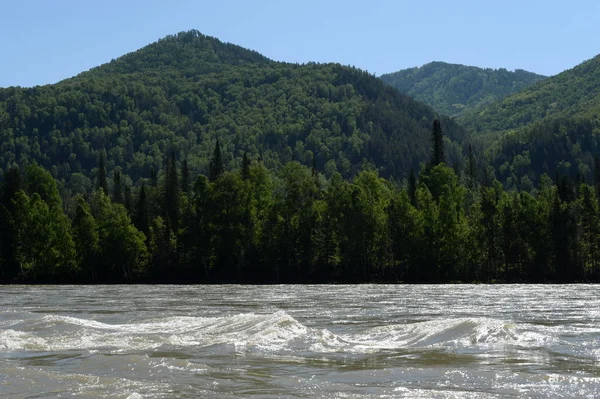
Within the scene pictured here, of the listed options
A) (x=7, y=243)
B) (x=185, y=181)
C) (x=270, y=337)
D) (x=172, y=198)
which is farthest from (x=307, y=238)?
(x=270, y=337)

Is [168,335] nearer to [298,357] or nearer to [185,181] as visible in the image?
[298,357]

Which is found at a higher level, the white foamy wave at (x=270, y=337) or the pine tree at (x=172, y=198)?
the pine tree at (x=172, y=198)

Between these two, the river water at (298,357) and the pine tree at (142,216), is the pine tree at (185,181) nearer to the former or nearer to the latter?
the pine tree at (142,216)

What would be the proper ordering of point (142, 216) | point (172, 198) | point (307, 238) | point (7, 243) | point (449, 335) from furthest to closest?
point (172, 198) → point (142, 216) → point (7, 243) → point (307, 238) → point (449, 335)

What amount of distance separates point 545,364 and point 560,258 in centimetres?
8470

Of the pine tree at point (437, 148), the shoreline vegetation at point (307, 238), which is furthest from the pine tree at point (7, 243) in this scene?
the pine tree at point (437, 148)

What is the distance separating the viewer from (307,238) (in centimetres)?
10856

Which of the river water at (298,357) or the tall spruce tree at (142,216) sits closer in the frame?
the river water at (298,357)

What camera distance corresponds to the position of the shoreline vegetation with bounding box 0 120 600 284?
102m

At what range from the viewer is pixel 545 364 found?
19203 mm

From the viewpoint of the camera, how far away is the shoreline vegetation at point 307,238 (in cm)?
10212

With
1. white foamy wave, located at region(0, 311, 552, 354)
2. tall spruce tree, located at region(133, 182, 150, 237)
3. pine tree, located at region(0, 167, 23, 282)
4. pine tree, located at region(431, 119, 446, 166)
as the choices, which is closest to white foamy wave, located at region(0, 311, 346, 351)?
white foamy wave, located at region(0, 311, 552, 354)

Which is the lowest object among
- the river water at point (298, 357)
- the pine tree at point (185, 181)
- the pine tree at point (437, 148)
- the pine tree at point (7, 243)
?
the river water at point (298, 357)

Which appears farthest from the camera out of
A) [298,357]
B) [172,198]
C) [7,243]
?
[172,198]
